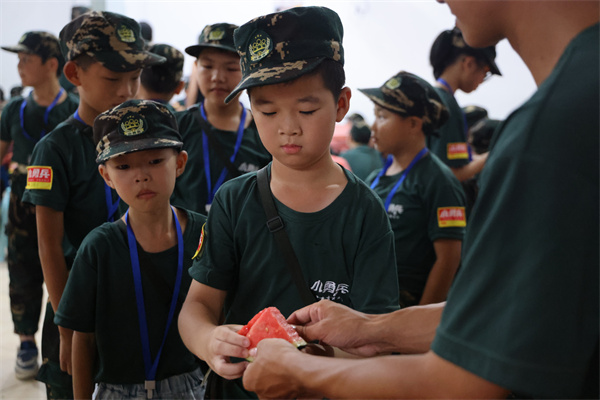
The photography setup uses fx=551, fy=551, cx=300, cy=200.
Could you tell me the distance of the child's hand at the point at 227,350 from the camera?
1250 mm

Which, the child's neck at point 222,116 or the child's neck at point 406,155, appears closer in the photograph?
the child's neck at point 222,116

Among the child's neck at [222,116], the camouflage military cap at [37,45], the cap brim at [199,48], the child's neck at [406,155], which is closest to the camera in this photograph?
the cap brim at [199,48]

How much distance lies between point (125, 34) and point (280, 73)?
4.18ft

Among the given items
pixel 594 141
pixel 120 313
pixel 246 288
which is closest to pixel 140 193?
pixel 120 313

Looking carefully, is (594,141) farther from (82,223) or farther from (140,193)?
(82,223)

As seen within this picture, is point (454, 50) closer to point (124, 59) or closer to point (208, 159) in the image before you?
point (208, 159)

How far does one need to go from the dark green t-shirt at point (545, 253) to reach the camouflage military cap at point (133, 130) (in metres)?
1.37

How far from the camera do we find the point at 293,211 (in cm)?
155

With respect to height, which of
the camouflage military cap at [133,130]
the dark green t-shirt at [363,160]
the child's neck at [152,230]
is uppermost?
the camouflage military cap at [133,130]

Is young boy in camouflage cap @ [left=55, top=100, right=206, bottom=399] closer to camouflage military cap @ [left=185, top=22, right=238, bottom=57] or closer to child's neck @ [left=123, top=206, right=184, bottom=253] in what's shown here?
child's neck @ [left=123, top=206, right=184, bottom=253]

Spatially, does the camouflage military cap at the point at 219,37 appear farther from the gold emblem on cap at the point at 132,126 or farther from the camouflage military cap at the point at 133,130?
the gold emblem on cap at the point at 132,126

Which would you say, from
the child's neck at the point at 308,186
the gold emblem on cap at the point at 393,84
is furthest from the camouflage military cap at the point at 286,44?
the gold emblem on cap at the point at 393,84

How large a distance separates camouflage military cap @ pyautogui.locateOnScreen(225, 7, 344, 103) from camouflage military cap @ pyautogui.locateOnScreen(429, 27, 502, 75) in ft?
8.01

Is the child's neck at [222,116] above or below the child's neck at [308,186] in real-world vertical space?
above
